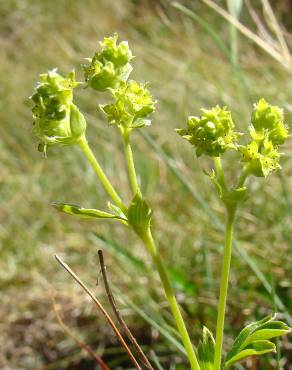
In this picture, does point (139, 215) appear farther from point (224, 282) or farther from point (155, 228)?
point (155, 228)

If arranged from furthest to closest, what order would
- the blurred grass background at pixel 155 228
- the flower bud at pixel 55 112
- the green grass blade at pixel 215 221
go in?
the blurred grass background at pixel 155 228
the green grass blade at pixel 215 221
the flower bud at pixel 55 112

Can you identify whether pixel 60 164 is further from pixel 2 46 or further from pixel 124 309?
pixel 2 46

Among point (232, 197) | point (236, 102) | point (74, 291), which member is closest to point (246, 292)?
point (74, 291)

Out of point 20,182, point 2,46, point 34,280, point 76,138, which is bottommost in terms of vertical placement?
point 34,280

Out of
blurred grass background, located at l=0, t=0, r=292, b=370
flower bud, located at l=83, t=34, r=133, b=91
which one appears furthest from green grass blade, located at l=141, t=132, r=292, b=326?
flower bud, located at l=83, t=34, r=133, b=91

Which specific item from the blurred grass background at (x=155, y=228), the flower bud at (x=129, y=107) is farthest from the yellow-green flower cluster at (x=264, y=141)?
the blurred grass background at (x=155, y=228)

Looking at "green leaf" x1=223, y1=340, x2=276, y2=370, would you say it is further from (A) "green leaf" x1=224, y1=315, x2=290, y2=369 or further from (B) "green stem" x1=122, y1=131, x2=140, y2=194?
(B) "green stem" x1=122, y1=131, x2=140, y2=194

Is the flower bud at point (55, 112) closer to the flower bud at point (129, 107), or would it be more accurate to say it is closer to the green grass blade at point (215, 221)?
the flower bud at point (129, 107)
